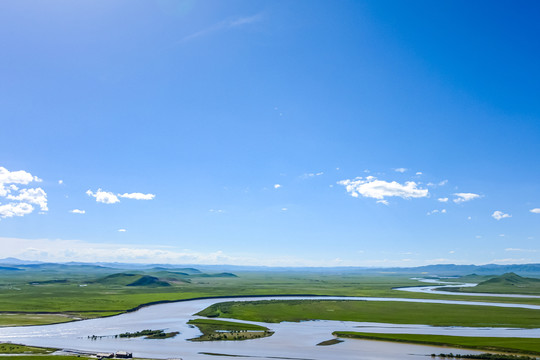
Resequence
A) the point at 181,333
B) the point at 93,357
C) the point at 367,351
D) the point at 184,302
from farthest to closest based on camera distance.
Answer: the point at 184,302 → the point at 181,333 → the point at 367,351 → the point at 93,357

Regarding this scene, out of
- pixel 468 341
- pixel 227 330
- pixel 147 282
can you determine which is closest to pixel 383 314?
pixel 468 341

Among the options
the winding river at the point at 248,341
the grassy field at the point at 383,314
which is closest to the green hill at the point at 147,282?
the grassy field at the point at 383,314

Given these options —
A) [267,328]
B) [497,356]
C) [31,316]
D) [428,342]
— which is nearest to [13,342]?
[31,316]

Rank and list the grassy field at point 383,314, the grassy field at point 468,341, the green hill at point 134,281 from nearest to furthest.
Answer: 1. the grassy field at point 468,341
2. the grassy field at point 383,314
3. the green hill at point 134,281

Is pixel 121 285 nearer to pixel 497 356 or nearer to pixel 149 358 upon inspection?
pixel 149 358

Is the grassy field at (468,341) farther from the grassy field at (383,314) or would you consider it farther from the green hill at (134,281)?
the green hill at (134,281)

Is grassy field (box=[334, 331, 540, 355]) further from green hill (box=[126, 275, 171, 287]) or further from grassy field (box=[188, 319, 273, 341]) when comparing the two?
green hill (box=[126, 275, 171, 287])

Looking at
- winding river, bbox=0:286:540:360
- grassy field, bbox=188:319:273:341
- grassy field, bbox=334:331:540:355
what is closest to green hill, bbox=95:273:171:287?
winding river, bbox=0:286:540:360
